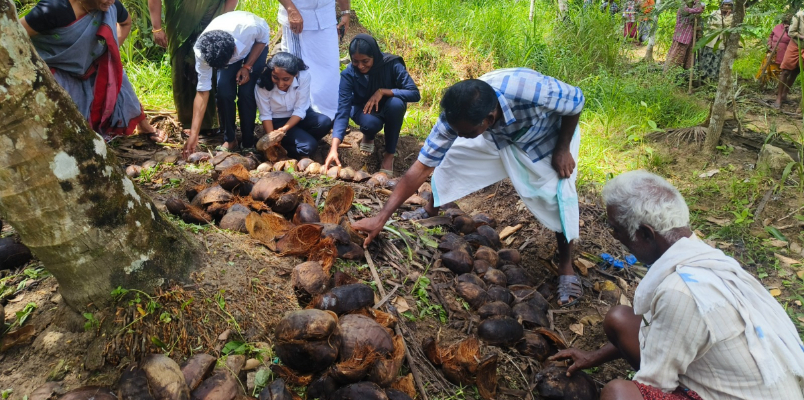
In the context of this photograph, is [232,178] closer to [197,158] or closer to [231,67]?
[197,158]

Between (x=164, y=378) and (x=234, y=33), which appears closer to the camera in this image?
(x=164, y=378)

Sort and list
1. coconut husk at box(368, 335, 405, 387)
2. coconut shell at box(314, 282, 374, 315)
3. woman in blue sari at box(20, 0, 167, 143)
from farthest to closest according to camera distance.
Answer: woman in blue sari at box(20, 0, 167, 143), coconut shell at box(314, 282, 374, 315), coconut husk at box(368, 335, 405, 387)

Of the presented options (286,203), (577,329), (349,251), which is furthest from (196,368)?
(577,329)

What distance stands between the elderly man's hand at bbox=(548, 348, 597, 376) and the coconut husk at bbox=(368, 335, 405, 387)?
2.82 feet

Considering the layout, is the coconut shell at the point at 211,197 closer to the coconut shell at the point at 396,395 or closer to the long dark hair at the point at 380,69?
the coconut shell at the point at 396,395

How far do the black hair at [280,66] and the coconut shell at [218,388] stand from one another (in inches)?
123

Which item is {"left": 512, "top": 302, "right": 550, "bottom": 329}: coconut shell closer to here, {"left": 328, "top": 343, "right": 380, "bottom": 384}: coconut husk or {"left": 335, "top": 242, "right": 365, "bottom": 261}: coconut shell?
{"left": 335, "top": 242, "right": 365, "bottom": 261}: coconut shell

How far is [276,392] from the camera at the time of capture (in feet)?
6.35

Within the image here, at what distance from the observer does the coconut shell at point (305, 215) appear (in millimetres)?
3000

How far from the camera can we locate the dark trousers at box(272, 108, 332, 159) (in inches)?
192

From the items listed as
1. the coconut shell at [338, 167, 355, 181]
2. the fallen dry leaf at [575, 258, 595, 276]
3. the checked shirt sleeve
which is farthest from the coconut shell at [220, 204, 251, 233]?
the fallen dry leaf at [575, 258, 595, 276]

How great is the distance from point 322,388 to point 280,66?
10.4 ft

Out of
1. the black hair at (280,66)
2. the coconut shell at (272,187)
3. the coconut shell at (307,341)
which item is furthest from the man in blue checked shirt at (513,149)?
the black hair at (280,66)

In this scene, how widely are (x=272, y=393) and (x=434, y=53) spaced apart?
6120 millimetres
